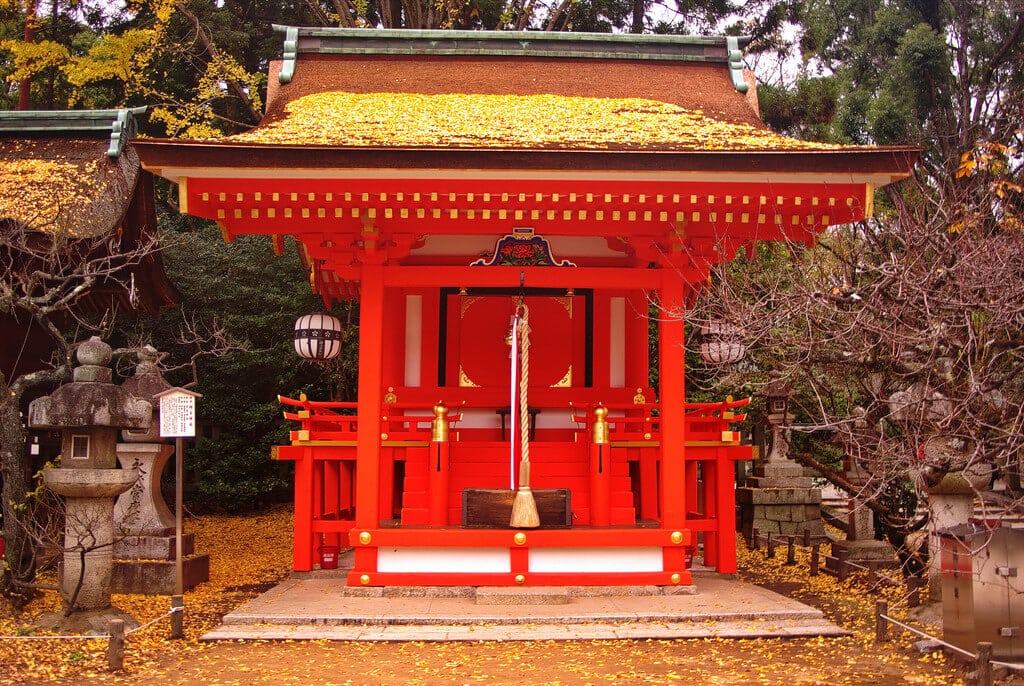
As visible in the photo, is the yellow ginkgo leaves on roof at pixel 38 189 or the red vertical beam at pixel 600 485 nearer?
the red vertical beam at pixel 600 485

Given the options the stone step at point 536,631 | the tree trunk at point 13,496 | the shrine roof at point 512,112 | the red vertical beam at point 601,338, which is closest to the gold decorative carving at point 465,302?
the red vertical beam at point 601,338

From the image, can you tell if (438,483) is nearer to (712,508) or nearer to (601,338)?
(601,338)

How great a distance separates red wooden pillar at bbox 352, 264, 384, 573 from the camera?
9.29 m

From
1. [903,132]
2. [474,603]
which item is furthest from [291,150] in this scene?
[903,132]

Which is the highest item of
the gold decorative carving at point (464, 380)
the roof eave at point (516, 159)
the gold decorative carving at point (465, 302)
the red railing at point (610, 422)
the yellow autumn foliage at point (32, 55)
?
the yellow autumn foliage at point (32, 55)

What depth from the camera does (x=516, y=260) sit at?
1055cm

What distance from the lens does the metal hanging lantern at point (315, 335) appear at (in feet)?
38.2

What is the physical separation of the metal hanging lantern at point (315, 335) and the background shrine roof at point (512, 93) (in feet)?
8.64

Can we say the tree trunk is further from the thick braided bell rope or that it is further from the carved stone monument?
the thick braided bell rope

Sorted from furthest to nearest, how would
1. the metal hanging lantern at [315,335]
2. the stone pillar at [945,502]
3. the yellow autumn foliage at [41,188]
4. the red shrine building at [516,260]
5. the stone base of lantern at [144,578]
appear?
the yellow autumn foliage at [41,188], the metal hanging lantern at [315,335], the stone base of lantern at [144,578], the red shrine building at [516,260], the stone pillar at [945,502]

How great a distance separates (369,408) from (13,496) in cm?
348

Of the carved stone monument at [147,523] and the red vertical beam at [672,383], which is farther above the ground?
the red vertical beam at [672,383]

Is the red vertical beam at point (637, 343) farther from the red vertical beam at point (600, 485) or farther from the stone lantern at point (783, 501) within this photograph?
the stone lantern at point (783, 501)

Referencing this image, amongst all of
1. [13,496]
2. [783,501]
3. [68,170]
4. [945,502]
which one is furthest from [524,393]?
[68,170]
